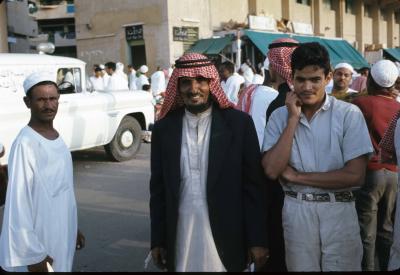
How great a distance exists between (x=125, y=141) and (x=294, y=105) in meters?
7.50

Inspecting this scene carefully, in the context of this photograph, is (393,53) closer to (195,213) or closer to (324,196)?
(324,196)

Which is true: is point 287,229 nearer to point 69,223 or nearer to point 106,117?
point 69,223

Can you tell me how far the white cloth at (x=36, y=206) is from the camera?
2.58 metres

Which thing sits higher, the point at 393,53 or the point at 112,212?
the point at 393,53

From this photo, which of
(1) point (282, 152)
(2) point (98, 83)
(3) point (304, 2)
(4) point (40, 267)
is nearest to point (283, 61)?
(1) point (282, 152)

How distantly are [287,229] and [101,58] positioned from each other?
21088 mm

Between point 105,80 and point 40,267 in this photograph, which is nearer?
point 40,267

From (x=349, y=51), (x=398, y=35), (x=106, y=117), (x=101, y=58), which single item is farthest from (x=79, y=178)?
(x=398, y=35)

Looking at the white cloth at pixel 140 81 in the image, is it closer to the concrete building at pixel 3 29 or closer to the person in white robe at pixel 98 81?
the person in white robe at pixel 98 81

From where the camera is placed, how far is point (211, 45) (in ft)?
68.0

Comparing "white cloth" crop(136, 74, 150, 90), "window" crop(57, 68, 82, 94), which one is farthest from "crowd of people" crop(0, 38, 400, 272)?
"white cloth" crop(136, 74, 150, 90)

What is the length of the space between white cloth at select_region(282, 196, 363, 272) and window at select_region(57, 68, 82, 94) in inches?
265

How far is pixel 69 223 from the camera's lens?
9.40 feet

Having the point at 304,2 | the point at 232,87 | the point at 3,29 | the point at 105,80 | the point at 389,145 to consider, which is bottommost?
the point at 389,145
